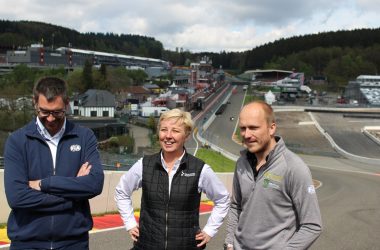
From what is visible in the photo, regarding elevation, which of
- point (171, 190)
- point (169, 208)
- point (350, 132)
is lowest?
point (350, 132)

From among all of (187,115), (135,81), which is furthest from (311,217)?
(135,81)

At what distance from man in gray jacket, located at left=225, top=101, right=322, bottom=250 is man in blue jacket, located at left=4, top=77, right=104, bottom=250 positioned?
1179 millimetres

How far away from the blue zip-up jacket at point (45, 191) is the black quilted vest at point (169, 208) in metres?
0.48

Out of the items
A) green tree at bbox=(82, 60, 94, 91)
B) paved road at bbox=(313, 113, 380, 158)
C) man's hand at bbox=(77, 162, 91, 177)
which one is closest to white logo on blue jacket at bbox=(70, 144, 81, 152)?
man's hand at bbox=(77, 162, 91, 177)

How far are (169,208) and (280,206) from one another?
92 centimetres

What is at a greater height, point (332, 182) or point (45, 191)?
point (45, 191)

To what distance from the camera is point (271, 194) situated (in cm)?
363

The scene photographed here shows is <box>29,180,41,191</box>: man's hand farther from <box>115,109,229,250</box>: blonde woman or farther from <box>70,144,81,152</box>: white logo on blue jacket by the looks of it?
<box>115,109,229,250</box>: blonde woman

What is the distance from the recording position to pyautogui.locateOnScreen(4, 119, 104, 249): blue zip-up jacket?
362 cm

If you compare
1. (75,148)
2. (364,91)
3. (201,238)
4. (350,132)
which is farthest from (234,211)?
(364,91)

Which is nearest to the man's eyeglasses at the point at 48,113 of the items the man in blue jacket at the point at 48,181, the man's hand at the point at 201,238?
the man in blue jacket at the point at 48,181

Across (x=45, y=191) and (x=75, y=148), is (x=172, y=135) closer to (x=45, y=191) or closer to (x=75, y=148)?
(x=75, y=148)

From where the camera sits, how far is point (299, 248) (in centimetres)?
354

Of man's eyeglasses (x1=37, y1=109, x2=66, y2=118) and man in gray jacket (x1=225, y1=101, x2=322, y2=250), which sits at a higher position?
man's eyeglasses (x1=37, y1=109, x2=66, y2=118)
